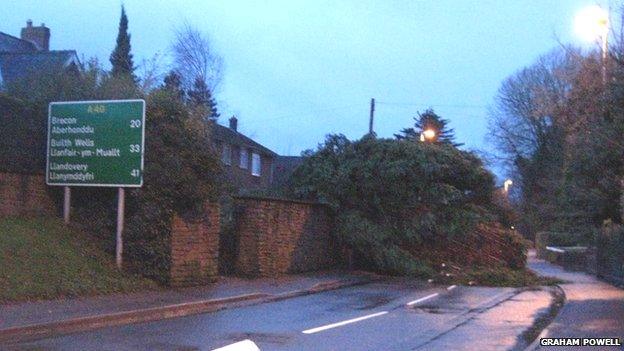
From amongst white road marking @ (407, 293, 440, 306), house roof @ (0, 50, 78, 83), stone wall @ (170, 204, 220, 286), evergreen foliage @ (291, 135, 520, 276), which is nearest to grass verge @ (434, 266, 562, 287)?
evergreen foliage @ (291, 135, 520, 276)

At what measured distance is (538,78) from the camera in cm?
5894

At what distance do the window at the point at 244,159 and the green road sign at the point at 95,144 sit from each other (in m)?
31.4

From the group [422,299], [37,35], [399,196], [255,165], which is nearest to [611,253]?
[399,196]

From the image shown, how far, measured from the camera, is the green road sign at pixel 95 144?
1978 cm

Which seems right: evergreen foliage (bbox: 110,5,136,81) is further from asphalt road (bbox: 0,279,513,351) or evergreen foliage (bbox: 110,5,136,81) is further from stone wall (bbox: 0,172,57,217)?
asphalt road (bbox: 0,279,513,351)

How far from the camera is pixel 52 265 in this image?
58.2 ft

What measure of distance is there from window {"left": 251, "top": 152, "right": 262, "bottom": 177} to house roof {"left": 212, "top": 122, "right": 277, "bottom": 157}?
1.55ft

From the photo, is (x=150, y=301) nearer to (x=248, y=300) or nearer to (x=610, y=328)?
(x=248, y=300)

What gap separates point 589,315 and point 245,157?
123 ft

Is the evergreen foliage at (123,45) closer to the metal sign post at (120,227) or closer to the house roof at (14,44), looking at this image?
the house roof at (14,44)

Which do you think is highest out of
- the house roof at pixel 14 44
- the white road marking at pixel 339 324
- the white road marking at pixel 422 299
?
the house roof at pixel 14 44

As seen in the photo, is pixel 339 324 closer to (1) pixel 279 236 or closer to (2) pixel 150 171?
(2) pixel 150 171

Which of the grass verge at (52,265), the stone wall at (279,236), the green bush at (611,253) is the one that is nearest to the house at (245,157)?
the stone wall at (279,236)

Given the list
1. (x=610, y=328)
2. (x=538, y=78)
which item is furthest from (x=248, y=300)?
(x=538, y=78)
